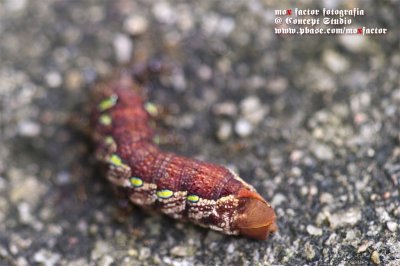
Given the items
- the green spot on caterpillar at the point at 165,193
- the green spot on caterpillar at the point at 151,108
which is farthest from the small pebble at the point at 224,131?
the green spot on caterpillar at the point at 165,193

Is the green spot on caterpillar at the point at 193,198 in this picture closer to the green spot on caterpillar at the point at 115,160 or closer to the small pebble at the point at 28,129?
the green spot on caterpillar at the point at 115,160

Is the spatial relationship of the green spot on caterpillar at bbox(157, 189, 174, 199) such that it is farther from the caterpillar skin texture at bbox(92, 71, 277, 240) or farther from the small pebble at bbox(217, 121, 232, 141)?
the small pebble at bbox(217, 121, 232, 141)

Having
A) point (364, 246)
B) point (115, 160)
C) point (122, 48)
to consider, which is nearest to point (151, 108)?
point (115, 160)

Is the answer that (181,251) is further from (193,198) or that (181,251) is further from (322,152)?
(322,152)

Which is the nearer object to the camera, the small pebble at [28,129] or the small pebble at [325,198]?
the small pebble at [325,198]

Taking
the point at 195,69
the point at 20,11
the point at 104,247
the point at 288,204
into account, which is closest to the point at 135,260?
the point at 104,247

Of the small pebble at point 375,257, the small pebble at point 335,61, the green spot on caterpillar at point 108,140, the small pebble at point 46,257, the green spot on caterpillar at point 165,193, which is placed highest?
the small pebble at point 335,61

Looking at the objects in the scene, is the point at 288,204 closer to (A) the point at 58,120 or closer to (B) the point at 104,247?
(B) the point at 104,247
